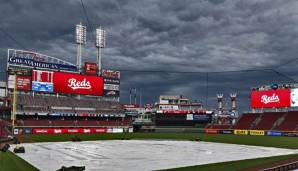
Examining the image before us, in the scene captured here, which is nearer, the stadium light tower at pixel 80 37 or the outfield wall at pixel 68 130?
the outfield wall at pixel 68 130

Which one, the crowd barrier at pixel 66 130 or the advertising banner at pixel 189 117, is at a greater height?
the advertising banner at pixel 189 117

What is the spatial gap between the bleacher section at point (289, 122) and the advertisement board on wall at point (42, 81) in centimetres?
6015

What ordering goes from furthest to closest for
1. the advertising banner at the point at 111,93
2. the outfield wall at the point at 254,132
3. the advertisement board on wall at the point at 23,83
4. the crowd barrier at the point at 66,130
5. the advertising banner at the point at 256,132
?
the advertising banner at the point at 111,93
the advertising banner at the point at 256,132
the advertisement board on wall at the point at 23,83
the outfield wall at the point at 254,132
the crowd barrier at the point at 66,130

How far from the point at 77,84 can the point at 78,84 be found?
302 millimetres

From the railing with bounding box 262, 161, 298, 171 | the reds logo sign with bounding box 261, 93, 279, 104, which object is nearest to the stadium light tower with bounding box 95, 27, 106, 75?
the reds logo sign with bounding box 261, 93, 279, 104

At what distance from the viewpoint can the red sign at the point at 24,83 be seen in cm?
9150

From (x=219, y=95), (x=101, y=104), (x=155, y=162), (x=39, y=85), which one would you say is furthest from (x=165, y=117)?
(x=155, y=162)

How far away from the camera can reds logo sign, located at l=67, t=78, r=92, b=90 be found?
329 ft

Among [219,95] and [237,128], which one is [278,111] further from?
[219,95]

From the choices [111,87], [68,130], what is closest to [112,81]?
[111,87]

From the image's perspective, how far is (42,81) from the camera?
95.1m

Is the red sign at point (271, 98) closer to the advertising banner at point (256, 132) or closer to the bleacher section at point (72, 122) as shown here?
the advertising banner at point (256, 132)

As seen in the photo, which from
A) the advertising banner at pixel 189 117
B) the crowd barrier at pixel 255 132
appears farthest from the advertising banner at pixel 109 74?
the advertising banner at pixel 189 117

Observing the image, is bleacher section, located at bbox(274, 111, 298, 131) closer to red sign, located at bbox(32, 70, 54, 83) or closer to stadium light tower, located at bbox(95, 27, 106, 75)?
stadium light tower, located at bbox(95, 27, 106, 75)
